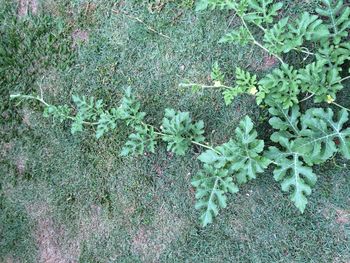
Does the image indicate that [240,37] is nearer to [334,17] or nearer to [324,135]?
[334,17]

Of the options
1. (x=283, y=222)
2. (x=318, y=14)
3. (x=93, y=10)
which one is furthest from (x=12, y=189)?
(x=318, y=14)

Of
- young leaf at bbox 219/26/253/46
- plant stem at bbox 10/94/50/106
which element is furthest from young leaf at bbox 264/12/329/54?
plant stem at bbox 10/94/50/106

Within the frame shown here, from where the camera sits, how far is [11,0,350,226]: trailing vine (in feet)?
10.4

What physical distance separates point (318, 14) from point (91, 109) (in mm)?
1882

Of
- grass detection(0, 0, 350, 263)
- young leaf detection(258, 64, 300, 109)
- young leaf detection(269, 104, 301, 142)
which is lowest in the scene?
grass detection(0, 0, 350, 263)

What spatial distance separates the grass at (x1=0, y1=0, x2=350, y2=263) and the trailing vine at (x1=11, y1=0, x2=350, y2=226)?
0.16 m

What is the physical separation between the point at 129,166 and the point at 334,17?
76.2 inches

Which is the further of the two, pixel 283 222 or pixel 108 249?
pixel 108 249

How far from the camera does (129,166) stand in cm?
392

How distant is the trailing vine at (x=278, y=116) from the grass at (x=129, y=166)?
159mm

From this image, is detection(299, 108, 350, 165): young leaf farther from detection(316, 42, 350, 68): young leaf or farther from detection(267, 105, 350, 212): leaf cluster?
detection(316, 42, 350, 68): young leaf

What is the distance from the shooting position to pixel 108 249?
157 inches

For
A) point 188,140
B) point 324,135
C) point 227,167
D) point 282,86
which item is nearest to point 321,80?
point 282,86

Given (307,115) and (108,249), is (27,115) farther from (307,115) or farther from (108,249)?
(307,115)
